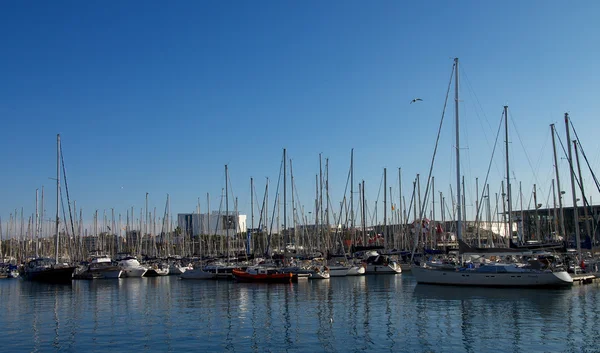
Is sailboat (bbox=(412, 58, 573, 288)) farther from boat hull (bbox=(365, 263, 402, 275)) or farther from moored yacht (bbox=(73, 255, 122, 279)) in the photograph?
moored yacht (bbox=(73, 255, 122, 279))

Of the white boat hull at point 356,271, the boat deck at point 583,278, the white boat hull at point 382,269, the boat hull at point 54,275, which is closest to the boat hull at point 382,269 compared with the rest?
the white boat hull at point 382,269

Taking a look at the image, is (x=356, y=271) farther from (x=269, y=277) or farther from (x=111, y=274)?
(x=111, y=274)

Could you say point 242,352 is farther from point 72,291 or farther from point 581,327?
point 72,291

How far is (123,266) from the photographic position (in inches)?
3482

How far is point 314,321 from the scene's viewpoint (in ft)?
108

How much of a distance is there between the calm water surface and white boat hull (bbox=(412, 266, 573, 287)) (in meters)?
1.53

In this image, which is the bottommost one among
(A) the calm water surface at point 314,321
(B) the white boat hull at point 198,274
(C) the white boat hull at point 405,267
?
(C) the white boat hull at point 405,267

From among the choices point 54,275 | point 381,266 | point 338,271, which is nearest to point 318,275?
point 338,271

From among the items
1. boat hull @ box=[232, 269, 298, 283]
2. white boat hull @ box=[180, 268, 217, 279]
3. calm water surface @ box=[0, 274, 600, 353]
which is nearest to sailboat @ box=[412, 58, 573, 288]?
calm water surface @ box=[0, 274, 600, 353]

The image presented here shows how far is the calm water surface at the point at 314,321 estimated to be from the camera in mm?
26094

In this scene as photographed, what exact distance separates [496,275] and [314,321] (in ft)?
81.9

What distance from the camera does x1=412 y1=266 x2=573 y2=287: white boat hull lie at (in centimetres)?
5019

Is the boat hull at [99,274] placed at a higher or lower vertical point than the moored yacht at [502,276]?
lower

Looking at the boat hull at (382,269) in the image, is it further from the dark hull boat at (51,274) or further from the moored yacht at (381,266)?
the dark hull boat at (51,274)
